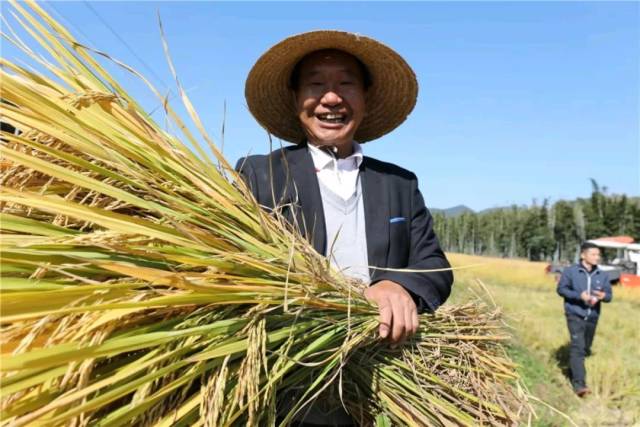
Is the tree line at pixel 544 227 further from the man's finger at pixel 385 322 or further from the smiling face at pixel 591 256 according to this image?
the man's finger at pixel 385 322

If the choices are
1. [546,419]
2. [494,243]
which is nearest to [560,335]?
[546,419]

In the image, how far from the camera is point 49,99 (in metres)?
1.18

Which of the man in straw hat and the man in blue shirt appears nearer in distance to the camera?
the man in straw hat

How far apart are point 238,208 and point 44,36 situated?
55 centimetres

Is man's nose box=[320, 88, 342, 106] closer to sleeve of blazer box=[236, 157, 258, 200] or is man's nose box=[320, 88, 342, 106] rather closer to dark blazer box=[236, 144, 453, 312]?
dark blazer box=[236, 144, 453, 312]

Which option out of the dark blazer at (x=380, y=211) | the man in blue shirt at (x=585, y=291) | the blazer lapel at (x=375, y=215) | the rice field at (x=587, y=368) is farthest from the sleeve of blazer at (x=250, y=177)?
the man in blue shirt at (x=585, y=291)

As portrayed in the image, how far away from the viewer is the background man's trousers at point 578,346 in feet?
21.2

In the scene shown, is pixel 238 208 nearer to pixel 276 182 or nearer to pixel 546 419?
pixel 276 182

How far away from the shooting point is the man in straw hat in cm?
174

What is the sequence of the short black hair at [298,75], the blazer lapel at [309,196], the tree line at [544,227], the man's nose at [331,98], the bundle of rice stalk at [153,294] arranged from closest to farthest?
the bundle of rice stalk at [153,294], the blazer lapel at [309,196], the man's nose at [331,98], the short black hair at [298,75], the tree line at [544,227]

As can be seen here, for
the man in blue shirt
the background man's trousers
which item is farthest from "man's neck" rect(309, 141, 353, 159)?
the man in blue shirt

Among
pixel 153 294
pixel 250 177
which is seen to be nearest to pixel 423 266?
pixel 250 177

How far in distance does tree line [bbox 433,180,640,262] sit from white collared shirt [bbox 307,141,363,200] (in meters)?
53.7

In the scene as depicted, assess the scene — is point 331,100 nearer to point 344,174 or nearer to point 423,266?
point 344,174
